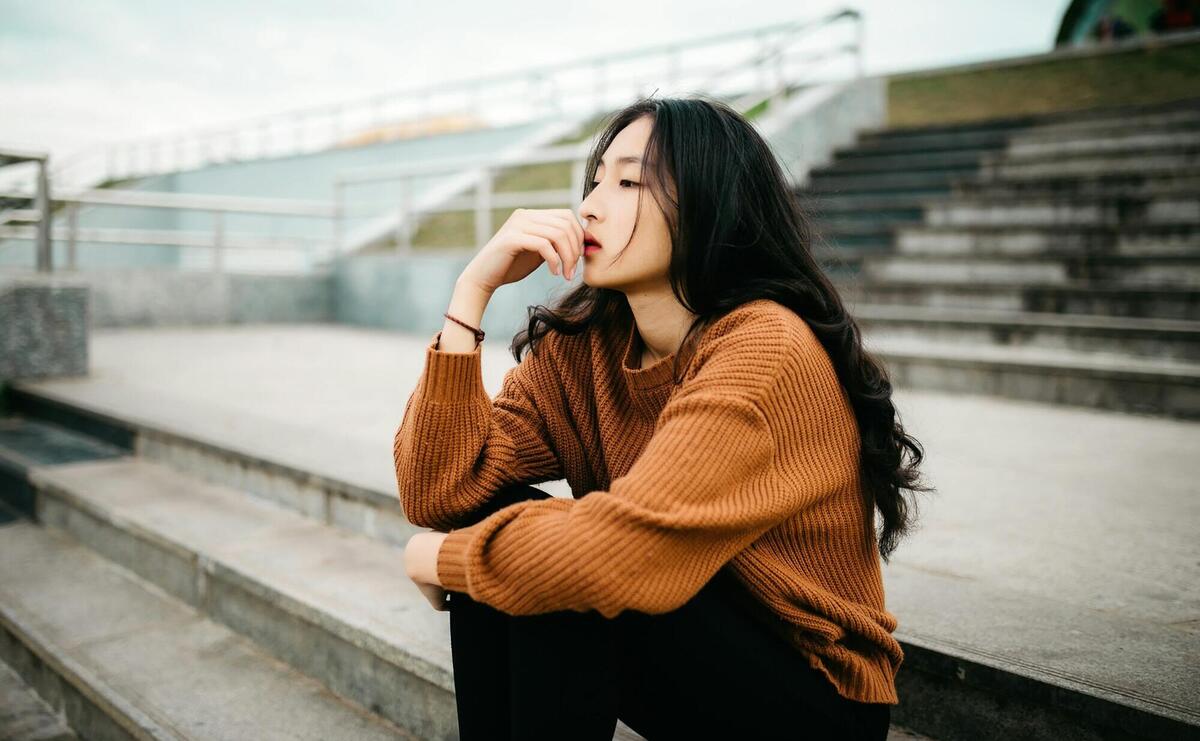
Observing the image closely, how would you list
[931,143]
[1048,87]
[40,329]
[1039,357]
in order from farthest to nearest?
[1048,87], [931,143], [40,329], [1039,357]

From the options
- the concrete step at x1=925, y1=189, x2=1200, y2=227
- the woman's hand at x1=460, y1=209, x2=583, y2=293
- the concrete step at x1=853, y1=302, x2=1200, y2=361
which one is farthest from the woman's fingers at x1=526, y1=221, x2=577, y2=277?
the concrete step at x1=925, y1=189, x2=1200, y2=227

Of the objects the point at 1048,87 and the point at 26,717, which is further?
the point at 1048,87

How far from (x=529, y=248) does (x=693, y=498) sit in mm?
594

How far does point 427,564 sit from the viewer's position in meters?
1.31

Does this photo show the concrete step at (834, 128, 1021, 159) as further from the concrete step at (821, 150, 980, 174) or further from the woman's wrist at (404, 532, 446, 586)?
the woman's wrist at (404, 532, 446, 586)

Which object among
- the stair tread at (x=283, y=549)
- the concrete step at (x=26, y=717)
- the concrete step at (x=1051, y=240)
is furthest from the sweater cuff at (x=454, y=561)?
the concrete step at (x=1051, y=240)

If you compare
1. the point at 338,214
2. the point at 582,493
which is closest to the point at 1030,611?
the point at 582,493

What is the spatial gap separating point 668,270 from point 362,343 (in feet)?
20.0

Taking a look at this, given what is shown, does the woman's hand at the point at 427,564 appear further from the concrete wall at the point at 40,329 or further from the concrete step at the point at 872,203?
the concrete step at the point at 872,203

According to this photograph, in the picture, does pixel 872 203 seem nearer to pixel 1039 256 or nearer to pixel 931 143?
pixel 931 143

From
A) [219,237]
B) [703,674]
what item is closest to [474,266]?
[703,674]

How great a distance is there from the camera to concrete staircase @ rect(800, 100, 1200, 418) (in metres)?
4.20

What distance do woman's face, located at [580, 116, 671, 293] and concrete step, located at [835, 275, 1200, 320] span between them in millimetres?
2950

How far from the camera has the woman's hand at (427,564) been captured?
1309 millimetres
